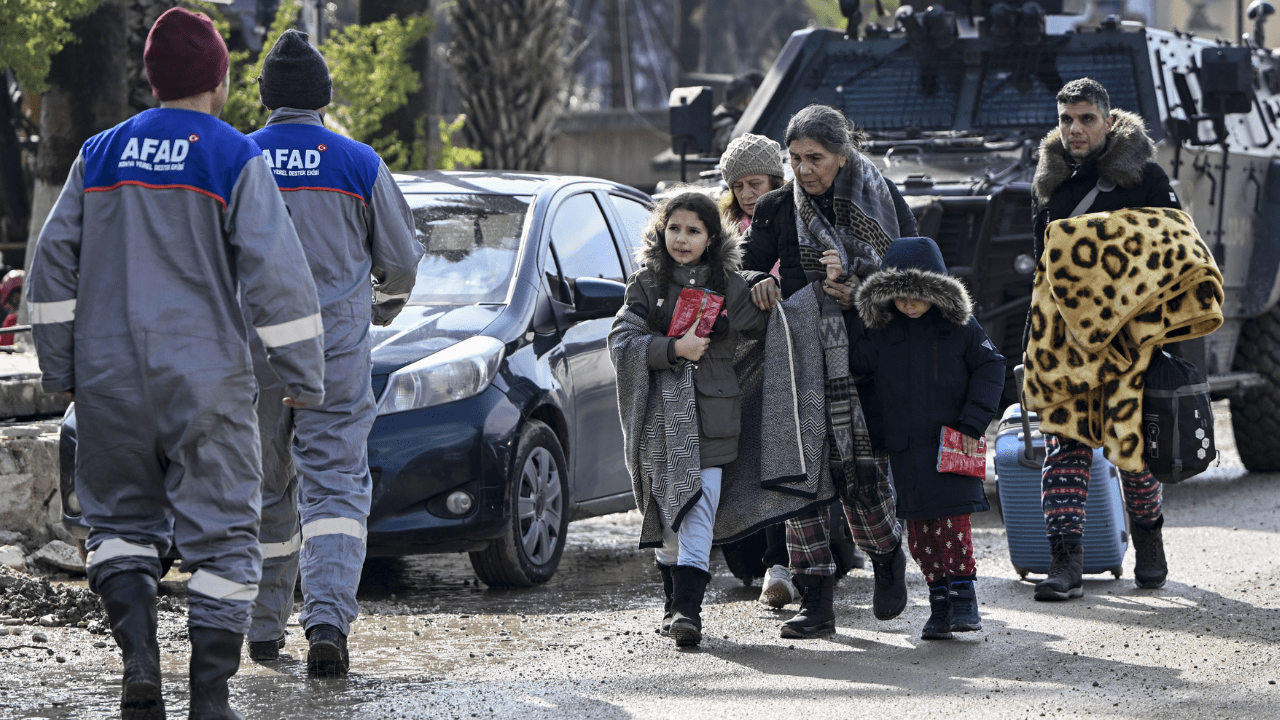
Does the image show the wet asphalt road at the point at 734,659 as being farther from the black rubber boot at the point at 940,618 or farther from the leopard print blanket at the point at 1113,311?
the leopard print blanket at the point at 1113,311

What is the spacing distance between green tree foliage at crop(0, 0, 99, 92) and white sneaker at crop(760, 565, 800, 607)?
433 cm

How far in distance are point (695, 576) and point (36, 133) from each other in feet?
32.5

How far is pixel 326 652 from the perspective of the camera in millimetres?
4914

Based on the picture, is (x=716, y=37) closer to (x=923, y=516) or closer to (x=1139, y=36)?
(x=1139, y=36)

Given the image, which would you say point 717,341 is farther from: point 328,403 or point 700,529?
point 328,403

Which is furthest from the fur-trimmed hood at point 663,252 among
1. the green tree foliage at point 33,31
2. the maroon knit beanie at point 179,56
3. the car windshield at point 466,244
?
the green tree foliage at point 33,31

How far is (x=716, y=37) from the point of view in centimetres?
4925

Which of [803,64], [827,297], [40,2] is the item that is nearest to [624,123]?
[803,64]

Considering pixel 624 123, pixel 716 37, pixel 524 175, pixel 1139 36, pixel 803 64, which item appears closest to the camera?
pixel 524 175

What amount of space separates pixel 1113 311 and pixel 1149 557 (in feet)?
3.34

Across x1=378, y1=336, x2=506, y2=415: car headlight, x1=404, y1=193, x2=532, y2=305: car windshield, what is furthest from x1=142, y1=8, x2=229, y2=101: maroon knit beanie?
x1=404, y1=193, x2=532, y2=305: car windshield

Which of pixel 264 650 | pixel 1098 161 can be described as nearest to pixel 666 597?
pixel 264 650

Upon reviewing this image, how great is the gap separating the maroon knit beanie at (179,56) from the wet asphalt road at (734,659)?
157cm

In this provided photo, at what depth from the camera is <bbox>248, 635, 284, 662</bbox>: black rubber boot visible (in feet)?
16.9
